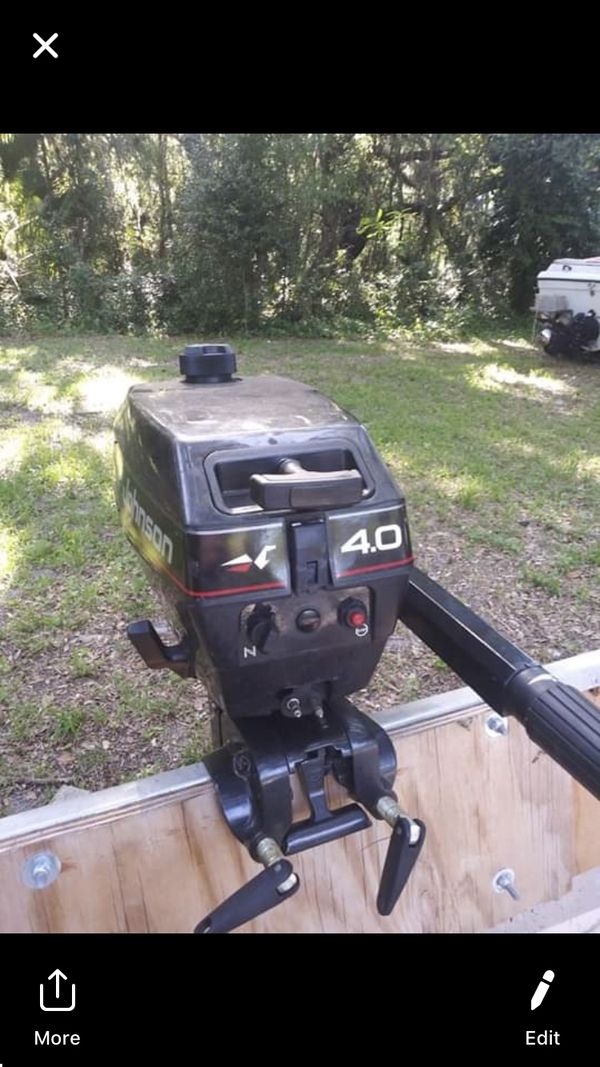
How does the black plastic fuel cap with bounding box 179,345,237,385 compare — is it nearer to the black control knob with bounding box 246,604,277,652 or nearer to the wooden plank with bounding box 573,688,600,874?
the black control knob with bounding box 246,604,277,652

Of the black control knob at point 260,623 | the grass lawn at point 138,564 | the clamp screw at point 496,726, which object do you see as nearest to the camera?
the black control knob at point 260,623

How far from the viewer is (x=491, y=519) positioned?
3559 millimetres

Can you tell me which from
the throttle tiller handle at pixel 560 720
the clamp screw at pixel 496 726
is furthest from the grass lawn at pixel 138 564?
the throttle tiller handle at pixel 560 720

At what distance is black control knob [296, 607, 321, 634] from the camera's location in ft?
3.22

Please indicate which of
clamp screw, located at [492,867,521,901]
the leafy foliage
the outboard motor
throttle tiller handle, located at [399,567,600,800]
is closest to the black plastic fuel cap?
the outboard motor

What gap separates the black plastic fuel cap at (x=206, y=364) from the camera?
144 cm

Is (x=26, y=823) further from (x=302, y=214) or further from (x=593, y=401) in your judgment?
(x=302, y=214)

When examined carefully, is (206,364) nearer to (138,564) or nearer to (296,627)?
(296,627)

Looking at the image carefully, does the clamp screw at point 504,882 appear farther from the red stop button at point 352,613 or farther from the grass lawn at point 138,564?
the grass lawn at point 138,564

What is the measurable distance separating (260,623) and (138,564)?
1.98 meters

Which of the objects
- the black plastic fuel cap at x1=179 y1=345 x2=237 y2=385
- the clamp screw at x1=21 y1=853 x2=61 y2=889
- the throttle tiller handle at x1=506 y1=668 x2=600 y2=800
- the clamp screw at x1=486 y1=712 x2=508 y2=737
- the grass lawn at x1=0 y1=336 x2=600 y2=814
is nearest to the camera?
the throttle tiller handle at x1=506 y1=668 x2=600 y2=800

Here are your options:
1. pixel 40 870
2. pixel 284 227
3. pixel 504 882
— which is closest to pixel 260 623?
pixel 40 870

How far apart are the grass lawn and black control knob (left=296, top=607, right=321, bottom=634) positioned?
1172mm

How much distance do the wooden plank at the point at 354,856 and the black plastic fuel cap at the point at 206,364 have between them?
0.71 meters
